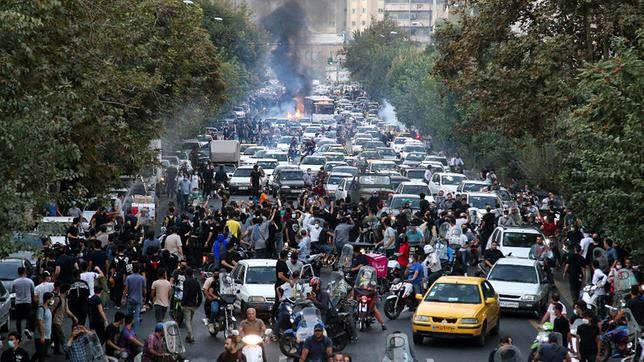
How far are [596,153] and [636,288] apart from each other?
2869mm

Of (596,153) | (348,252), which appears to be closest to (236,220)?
(348,252)

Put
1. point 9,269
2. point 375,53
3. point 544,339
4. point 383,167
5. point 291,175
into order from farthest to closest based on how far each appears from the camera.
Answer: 1. point 375,53
2. point 383,167
3. point 291,175
4. point 9,269
5. point 544,339

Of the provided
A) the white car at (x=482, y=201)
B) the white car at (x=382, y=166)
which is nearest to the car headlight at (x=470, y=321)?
the white car at (x=482, y=201)

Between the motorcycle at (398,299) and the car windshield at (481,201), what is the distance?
55.4 feet

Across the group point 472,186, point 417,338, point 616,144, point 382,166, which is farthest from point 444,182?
point 616,144

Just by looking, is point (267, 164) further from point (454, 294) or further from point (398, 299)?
point (454, 294)

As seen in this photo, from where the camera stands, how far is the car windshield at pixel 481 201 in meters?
46.2

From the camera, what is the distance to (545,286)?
101 feet

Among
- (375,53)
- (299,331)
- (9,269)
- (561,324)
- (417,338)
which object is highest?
(561,324)

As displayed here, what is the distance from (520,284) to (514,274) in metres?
0.48

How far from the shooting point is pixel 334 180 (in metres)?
56.8

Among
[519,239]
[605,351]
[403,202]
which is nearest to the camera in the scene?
[605,351]

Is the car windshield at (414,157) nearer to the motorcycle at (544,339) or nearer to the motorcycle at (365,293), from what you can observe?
the motorcycle at (365,293)

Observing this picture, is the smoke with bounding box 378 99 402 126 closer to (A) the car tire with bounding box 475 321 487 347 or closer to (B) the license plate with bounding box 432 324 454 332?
(A) the car tire with bounding box 475 321 487 347
